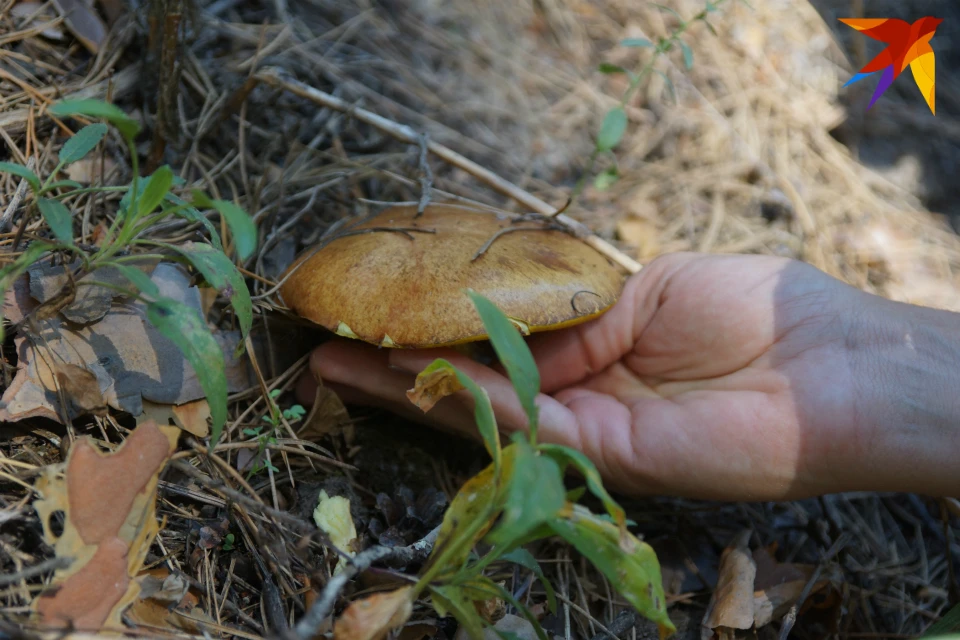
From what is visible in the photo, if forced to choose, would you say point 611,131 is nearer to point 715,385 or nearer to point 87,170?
point 715,385

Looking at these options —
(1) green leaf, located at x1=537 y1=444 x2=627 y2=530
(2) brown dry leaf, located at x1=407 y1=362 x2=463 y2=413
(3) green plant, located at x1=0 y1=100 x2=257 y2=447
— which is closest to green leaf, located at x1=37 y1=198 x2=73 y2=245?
(3) green plant, located at x1=0 y1=100 x2=257 y2=447

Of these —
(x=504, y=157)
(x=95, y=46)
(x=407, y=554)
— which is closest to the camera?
(x=407, y=554)

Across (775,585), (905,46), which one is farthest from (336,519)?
(905,46)

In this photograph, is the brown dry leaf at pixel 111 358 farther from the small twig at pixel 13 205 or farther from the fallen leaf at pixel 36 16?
the fallen leaf at pixel 36 16

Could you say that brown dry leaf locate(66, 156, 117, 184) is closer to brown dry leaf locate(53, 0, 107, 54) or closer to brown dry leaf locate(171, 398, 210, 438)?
brown dry leaf locate(53, 0, 107, 54)

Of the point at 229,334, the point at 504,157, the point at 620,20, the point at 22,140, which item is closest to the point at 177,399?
the point at 229,334

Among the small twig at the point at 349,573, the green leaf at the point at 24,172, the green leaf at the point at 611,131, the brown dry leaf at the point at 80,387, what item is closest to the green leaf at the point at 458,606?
the small twig at the point at 349,573

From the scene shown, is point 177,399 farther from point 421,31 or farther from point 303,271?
point 421,31
